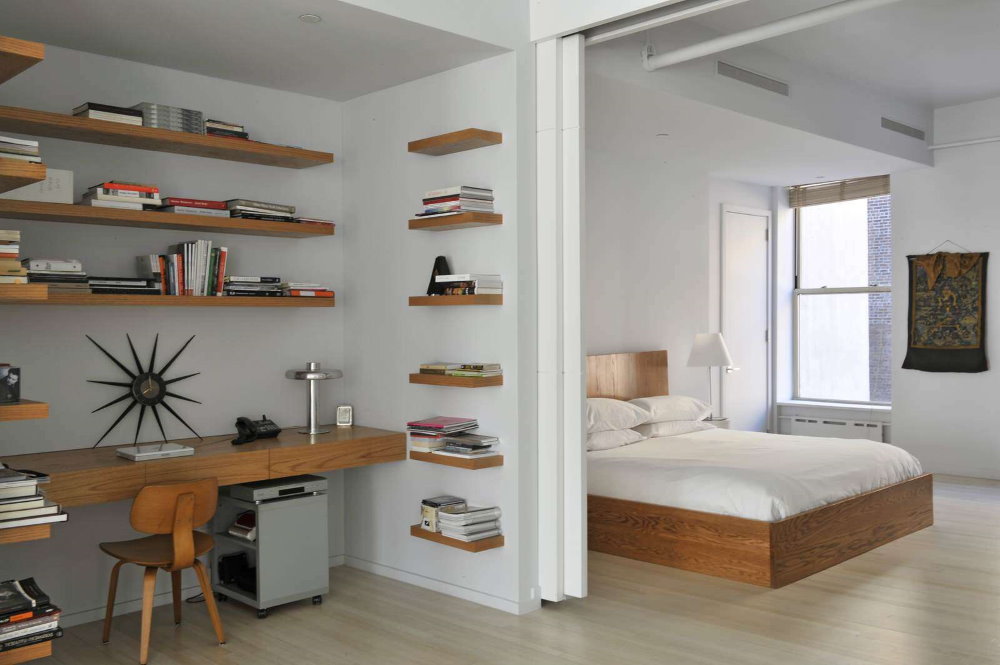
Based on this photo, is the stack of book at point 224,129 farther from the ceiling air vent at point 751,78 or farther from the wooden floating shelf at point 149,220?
the ceiling air vent at point 751,78

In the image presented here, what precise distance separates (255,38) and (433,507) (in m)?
2.21

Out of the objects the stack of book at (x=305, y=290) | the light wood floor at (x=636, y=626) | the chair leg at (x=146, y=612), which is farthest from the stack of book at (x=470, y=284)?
the chair leg at (x=146, y=612)

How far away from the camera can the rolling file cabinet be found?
387 centimetres

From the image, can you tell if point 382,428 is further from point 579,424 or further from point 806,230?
point 806,230

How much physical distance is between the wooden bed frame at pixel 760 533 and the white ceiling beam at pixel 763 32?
2.35 metres

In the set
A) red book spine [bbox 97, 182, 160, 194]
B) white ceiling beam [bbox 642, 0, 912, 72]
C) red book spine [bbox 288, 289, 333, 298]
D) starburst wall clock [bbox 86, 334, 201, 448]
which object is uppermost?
white ceiling beam [bbox 642, 0, 912, 72]

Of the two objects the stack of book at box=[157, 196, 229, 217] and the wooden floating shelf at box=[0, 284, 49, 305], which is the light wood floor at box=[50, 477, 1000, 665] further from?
the stack of book at box=[157, 196, 229, 217]

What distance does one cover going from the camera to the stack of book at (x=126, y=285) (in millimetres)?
3646

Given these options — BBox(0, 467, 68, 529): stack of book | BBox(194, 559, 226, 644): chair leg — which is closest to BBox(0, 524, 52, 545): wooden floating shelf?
BBox(0, 467, 68, 529): stack of book

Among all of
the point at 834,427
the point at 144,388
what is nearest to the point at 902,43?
the point at 834,427

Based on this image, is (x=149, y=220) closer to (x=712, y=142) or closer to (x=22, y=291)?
(x=22, y=291)

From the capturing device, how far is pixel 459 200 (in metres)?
3.89

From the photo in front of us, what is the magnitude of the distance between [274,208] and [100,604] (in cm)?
195

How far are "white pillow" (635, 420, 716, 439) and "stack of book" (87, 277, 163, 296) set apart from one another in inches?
130
